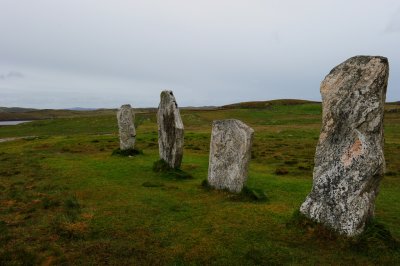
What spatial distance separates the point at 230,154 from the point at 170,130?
20.2 ft

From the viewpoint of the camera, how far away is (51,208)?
15.8 meters

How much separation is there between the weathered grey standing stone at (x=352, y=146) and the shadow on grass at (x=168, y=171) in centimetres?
1055

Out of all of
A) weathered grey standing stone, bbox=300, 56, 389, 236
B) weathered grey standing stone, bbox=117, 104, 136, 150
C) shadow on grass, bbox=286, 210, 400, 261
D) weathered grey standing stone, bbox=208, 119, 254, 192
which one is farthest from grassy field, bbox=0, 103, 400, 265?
weathered grey standing stone, bbox=117, 104, 136, 150

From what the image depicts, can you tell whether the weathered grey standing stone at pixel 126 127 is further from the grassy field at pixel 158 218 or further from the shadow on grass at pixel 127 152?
the grassy field at pixel 158 218

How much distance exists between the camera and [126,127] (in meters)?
30.2

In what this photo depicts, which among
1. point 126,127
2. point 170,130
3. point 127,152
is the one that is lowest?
point 127,152

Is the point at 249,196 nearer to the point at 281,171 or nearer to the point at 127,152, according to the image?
the point at 281,171

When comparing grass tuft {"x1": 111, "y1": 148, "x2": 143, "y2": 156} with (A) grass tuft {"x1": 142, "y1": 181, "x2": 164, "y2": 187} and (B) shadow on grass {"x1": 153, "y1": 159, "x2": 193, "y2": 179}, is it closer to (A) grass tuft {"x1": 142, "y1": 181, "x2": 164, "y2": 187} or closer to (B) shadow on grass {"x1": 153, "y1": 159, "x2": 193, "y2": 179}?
(B) shadow on grass {"x1": 153, "y1": 159, "x2": 193, "y2": 179}

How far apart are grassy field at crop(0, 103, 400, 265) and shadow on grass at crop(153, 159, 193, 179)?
1.26 feet

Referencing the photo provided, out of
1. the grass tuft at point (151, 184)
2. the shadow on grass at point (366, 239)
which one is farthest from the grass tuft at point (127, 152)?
the shadow on grass at point (366, 239)

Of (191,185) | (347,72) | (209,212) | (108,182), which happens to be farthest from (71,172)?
(347,72)

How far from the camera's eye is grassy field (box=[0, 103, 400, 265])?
11.0 meters

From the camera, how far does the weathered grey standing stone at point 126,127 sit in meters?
30.3

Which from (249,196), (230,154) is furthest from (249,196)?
(230,154)
